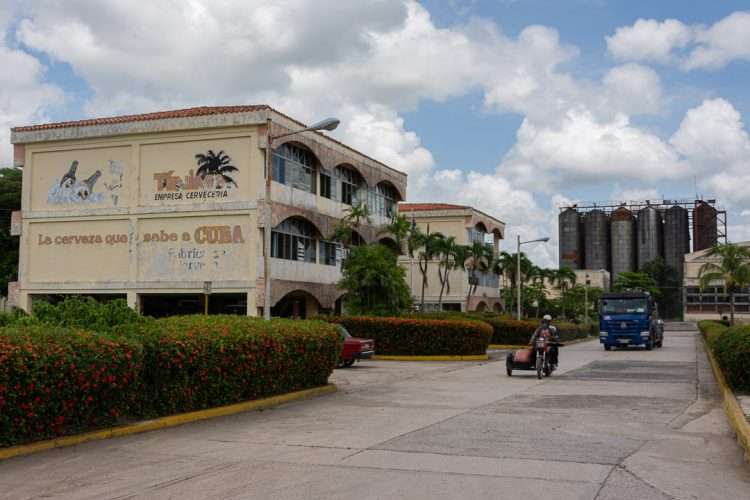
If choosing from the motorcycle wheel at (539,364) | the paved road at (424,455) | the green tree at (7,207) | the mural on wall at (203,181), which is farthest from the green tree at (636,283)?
the paved road at (424,455)

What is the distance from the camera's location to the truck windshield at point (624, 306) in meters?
40.2

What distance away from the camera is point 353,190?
48.2m

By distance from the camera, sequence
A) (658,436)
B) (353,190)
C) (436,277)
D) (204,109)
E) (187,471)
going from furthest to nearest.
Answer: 1. (436,277)
2. (353,190)
3. (204,109)
4. (658,436)
5. (187,471)

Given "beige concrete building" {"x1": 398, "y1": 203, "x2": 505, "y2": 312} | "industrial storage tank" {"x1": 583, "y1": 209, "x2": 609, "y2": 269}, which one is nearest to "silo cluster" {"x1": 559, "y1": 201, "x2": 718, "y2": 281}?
"industrial storage tank" {"x1": 583, "y1": 209, "x2": 609, "y2": 269}

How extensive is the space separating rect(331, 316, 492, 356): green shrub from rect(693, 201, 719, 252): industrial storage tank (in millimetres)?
87324

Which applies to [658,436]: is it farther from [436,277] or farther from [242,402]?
[436,277]

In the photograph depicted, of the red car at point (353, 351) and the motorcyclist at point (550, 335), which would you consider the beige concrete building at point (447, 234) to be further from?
the motorcyclist at point (550, 335)

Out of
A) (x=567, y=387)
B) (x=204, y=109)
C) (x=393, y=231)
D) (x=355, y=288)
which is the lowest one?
(x=567, y=387)

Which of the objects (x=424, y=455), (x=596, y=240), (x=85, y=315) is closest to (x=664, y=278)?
(x=596, y=240)

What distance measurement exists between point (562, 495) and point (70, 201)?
3953 centimetres

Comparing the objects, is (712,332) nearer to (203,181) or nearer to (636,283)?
(203,181)

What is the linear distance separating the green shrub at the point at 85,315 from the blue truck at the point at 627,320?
30653mm

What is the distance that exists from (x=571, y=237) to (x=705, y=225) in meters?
18.2

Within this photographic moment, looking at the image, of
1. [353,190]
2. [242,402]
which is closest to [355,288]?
[353,190]
